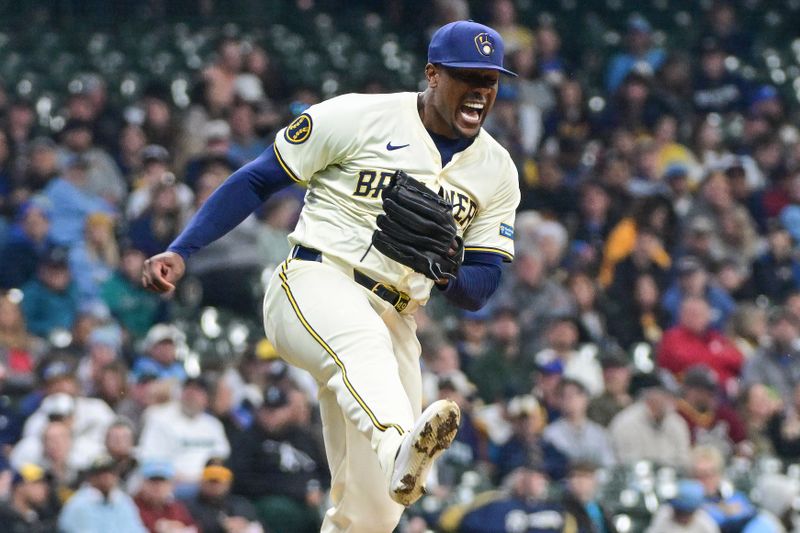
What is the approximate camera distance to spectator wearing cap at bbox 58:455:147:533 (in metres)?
7.47

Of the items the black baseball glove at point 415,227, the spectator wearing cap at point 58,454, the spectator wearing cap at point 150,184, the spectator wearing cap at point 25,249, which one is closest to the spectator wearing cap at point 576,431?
the spectator wearing cap at point 58,454

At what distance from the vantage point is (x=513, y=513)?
780 cm

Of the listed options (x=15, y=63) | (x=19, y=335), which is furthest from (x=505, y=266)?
(x=15, y=63)

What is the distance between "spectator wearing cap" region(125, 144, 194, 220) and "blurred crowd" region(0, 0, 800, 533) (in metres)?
0.03

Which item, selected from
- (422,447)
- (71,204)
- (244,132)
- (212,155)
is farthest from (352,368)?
(244,132)

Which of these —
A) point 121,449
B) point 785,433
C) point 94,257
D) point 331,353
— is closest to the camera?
point 331,353

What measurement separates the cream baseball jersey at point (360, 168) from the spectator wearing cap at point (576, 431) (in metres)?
3.83

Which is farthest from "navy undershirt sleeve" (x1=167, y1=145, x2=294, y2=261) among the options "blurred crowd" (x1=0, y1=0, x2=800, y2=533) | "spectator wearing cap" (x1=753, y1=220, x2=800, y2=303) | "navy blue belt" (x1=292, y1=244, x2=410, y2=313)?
"spectator wearing cap" (x1=753, y1=220, x2=800, y2=303)

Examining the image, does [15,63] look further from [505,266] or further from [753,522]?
[753,522]

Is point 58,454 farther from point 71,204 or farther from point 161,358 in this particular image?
point 71,204

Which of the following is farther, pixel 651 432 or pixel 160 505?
pixel 651 432

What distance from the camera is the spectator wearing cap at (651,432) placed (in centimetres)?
901

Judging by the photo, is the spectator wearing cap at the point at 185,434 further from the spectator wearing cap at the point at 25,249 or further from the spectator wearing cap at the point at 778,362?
the spectator wearing cap at the point at 778,362

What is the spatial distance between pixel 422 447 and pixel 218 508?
11.7ft
